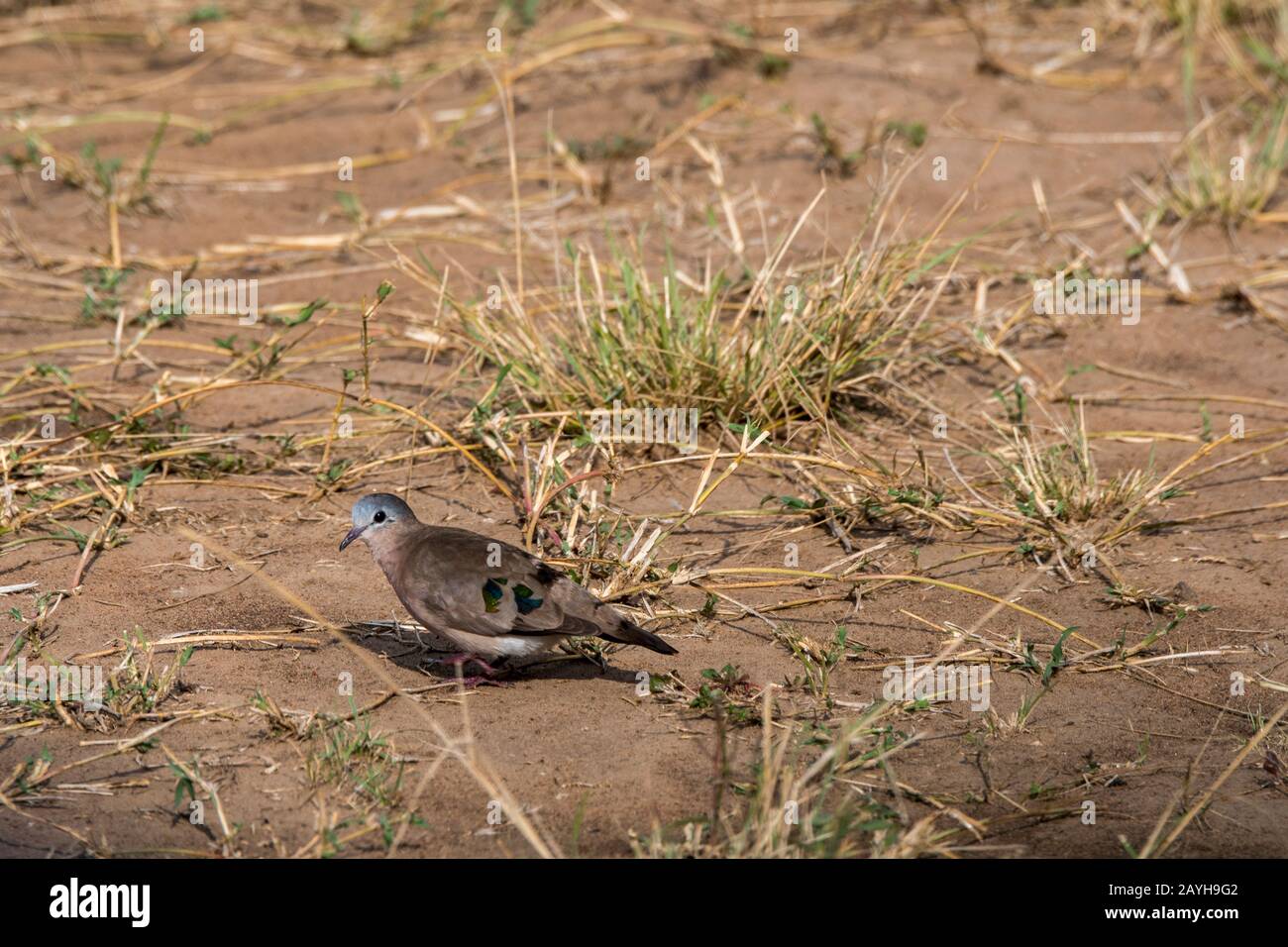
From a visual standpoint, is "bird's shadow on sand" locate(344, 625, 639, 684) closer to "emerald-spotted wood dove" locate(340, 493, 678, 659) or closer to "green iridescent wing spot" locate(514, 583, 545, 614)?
"emerald-spotted wood dove" locate(340, 493, 678, 659)

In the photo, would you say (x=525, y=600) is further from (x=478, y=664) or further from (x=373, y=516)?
(x=373, y=516)

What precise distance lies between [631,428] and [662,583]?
953 mm

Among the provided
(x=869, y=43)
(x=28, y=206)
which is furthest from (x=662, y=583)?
(x=869, y=43)

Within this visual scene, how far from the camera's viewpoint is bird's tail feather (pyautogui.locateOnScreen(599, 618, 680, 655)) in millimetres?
3809

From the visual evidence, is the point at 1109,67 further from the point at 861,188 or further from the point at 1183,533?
the point at 1183,533

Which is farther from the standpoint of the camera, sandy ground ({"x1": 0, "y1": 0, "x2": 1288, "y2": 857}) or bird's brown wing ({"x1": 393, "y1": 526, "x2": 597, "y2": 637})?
bird's brown wing ({"x1": 393, "y1": 526, "x2": 597, "y2": 637})

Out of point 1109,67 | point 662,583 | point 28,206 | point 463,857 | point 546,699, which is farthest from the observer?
point 1109,67

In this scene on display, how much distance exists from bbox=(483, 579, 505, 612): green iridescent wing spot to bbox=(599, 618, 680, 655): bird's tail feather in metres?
0.30

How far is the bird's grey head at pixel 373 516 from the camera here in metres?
4.14

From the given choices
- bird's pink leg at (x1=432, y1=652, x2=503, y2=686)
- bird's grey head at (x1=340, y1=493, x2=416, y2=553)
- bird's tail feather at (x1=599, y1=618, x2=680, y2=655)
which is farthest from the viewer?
bird's grey head at (x1=340, y1=493, x2=416, y2=553)

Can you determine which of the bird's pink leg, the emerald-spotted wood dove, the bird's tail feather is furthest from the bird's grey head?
the bird's tail feather

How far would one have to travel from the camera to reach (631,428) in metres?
5.22

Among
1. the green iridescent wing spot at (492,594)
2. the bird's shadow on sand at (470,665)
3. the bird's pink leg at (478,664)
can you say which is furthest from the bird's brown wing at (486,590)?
the bird's shadow on sand at (470,665)

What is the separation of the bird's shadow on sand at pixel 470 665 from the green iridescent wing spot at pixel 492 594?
0.27 metres
